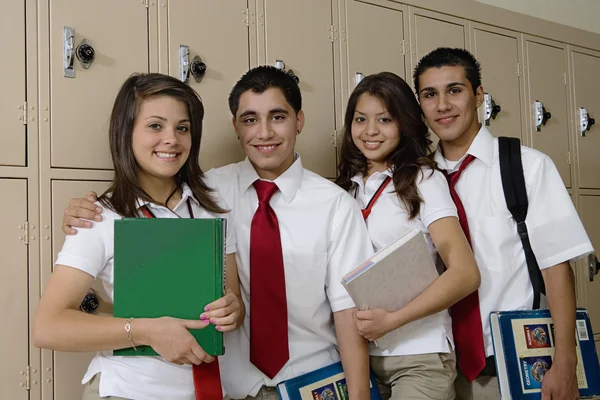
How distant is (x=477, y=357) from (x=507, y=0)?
2.93 meters

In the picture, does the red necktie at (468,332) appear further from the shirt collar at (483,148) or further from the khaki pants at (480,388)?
the shirt collar at (483,148)

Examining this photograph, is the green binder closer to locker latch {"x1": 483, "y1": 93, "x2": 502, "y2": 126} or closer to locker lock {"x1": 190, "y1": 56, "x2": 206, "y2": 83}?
locker lock {"x1": 190, "y1": 56, "x2": 206, "y2": 83}

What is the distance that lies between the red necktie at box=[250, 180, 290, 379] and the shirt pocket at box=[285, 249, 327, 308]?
0.15ft

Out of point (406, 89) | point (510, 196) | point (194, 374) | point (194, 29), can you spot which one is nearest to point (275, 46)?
point (194, 29)

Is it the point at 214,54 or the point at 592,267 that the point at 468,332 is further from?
the point at 592,267

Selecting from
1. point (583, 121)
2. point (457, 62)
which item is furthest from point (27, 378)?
point (583, 121)

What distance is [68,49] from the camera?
234cm

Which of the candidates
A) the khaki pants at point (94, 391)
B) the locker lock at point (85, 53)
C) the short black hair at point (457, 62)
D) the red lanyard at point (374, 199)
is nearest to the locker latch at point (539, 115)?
the short black hair at point (457, 62)

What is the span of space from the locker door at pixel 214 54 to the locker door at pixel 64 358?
1.94 ft

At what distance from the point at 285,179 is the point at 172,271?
2.35ft

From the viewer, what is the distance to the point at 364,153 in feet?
8.19

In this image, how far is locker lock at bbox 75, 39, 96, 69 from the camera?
2369 millimetres

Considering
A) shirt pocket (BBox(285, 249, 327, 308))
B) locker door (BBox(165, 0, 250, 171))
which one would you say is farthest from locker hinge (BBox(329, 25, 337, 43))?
shirt pocket (BBox(285, 249, 327, 308))

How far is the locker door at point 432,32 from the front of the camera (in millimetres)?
3404
